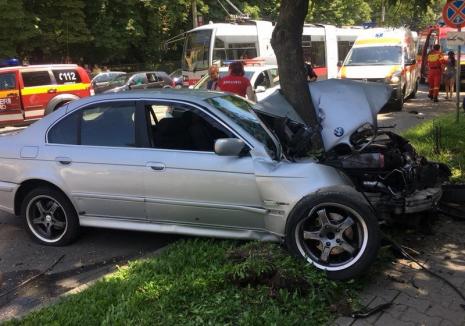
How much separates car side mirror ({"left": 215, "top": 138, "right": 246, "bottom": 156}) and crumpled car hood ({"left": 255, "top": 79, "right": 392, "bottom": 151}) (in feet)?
4.10

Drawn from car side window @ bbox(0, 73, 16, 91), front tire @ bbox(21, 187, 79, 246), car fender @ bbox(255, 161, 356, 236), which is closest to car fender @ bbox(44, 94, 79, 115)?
car side window @ bbox(0, 73, 16, 91)

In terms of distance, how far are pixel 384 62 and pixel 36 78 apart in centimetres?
1096

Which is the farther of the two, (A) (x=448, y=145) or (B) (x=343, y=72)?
(B) (x=343, y=72)

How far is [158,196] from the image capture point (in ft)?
15.8

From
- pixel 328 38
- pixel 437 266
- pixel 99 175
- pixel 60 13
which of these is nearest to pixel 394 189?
pixel 437 266

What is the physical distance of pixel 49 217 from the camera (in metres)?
5.36

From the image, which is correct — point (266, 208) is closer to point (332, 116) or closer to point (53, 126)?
point (332, 116)

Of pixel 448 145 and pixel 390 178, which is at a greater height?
pixel 390 178

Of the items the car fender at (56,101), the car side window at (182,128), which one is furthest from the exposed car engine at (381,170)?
the car fender at (56,101)

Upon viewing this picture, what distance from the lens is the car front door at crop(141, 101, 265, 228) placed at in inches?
179

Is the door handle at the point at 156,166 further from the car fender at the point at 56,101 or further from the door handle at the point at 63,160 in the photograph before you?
the car fender at the point at 56,101

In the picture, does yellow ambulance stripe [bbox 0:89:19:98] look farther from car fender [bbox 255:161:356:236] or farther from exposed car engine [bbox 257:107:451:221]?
car fender [bbox 255:161:356:236]

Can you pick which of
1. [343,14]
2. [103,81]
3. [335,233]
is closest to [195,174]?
[335,233]

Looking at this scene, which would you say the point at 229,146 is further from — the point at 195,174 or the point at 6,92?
the point at 6,92
